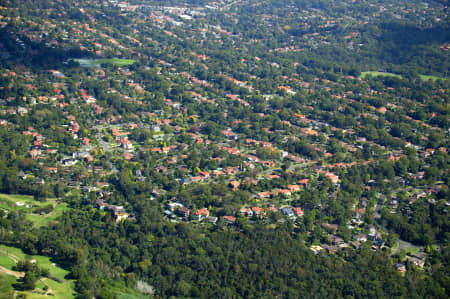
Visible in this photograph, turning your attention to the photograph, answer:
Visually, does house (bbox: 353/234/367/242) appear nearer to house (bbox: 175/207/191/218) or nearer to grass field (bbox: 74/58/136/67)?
house (bbox: 175/207/191/218)

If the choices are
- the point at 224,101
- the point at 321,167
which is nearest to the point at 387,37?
the point at 224,101

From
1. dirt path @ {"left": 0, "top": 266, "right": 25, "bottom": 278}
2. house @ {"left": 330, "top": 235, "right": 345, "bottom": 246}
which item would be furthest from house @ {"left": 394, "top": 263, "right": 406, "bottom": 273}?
dirt path @ {"left": 0, "top": 266, "right": 25, "bottom": 278}

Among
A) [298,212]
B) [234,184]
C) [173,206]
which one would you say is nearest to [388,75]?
[234,184]

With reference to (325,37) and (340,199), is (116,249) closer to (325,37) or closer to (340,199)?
(340,199)

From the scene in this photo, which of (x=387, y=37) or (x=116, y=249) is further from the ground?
(x=387, y=37)

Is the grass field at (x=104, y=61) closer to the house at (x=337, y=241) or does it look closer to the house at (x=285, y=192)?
the house at (x=285, y=192)

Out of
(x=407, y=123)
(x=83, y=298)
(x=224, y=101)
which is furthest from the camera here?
(x=224, y=101)
